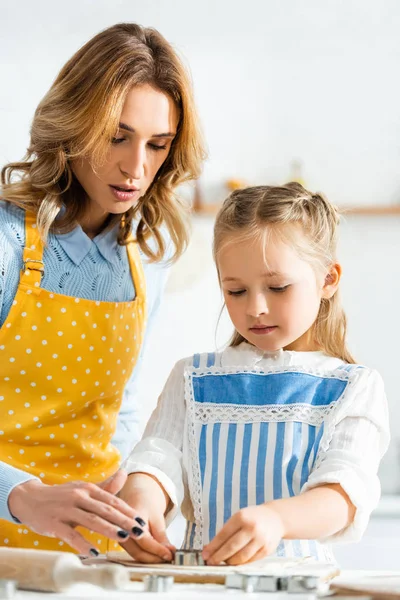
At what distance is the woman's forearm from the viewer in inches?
38.8

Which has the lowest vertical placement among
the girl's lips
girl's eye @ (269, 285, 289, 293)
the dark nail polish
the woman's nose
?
the dark nail polish

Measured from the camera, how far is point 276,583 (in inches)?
30.1

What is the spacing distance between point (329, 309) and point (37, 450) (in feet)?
1.64

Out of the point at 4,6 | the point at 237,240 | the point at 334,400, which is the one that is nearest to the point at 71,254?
the point at 237,240

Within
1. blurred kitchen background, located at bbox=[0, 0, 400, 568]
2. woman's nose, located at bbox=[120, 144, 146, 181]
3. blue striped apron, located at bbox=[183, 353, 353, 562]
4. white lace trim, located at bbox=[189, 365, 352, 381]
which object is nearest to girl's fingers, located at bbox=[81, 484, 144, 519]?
blue striped apron, located at bbox=[183, 353, 353, 562]

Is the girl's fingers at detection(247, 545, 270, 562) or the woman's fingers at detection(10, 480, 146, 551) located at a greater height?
the woman's fingers at detection(10, 480, 146, 551)

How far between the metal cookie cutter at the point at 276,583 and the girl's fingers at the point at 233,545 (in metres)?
0.12

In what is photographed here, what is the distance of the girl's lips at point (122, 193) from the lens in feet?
4.41

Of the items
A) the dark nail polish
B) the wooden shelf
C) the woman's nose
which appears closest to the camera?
the dark nail polish

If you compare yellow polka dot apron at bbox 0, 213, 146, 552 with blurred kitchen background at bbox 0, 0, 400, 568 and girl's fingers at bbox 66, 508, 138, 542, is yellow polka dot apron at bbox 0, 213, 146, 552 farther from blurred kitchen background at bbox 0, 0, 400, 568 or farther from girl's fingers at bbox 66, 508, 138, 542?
blurred kitchen background at bbox 0, 0, 400, 568

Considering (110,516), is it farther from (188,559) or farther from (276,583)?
(276,583)

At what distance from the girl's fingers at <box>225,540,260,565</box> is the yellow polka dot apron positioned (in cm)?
49

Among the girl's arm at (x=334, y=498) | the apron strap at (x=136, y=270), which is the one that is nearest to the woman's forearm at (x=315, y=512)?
the girl's arm at (x=334, y=498)

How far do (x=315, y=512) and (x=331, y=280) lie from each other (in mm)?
374
